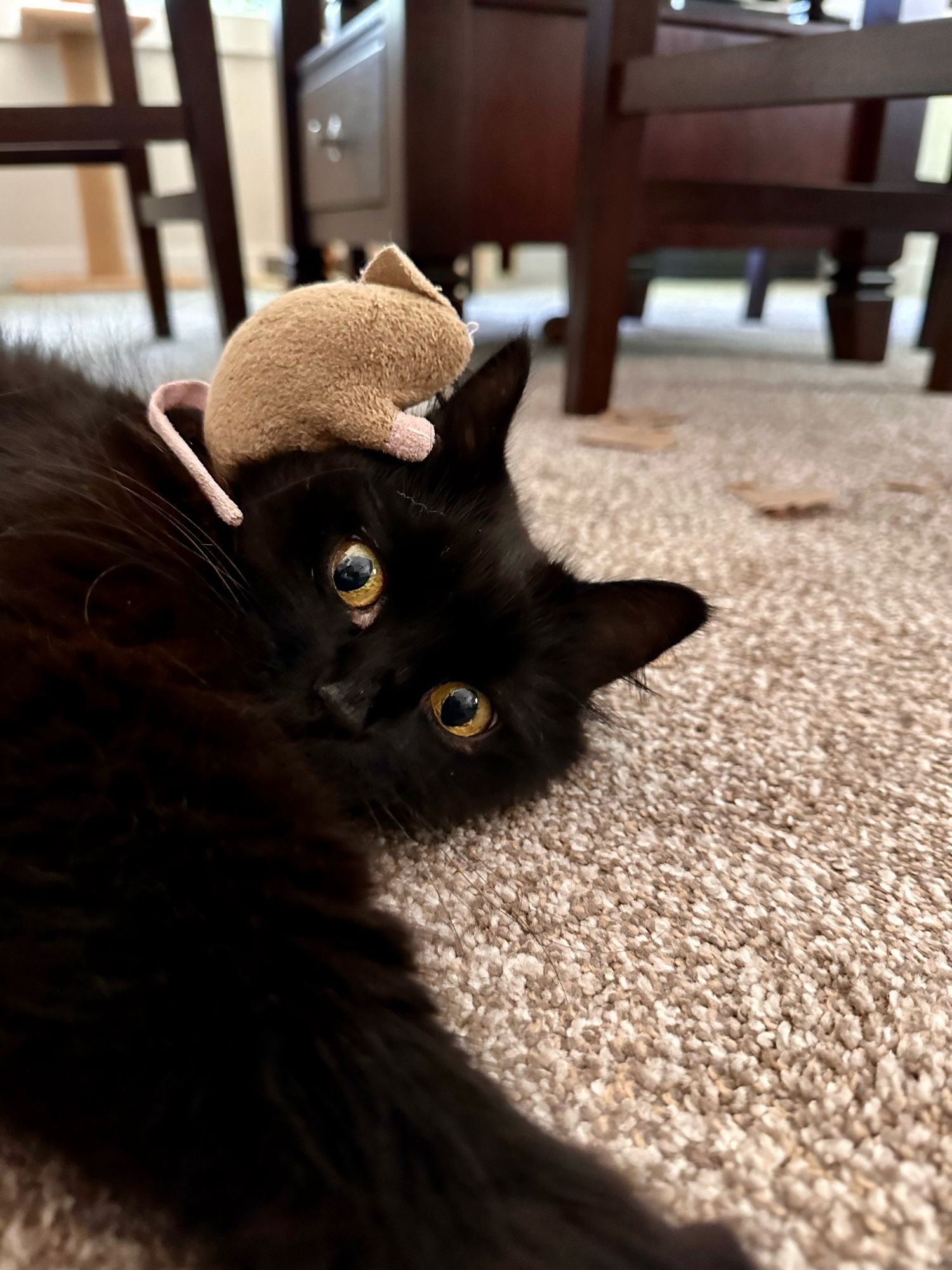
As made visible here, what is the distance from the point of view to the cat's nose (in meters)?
0.57

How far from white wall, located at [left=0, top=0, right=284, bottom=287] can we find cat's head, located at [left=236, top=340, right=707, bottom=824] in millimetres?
4701

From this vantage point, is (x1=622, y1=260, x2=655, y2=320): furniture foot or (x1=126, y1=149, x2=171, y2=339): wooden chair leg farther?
(x1=622, y1=260, x2=655, y2=320): furniture foot

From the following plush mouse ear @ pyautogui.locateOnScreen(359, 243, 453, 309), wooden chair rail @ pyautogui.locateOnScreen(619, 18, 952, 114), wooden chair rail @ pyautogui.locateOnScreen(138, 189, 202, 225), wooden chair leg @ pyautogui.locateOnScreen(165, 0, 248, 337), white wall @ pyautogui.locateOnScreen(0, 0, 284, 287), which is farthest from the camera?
white wall @ pyautogui.locateOnScreen(0, 0, 284, 287)

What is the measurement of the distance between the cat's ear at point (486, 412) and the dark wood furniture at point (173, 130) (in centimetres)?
171

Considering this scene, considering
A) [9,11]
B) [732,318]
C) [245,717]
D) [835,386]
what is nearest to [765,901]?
[245,717]

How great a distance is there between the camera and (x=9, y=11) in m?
4.09

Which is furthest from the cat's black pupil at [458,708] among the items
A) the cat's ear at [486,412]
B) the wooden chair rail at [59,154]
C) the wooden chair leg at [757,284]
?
the wooden chair leg at [757,284]

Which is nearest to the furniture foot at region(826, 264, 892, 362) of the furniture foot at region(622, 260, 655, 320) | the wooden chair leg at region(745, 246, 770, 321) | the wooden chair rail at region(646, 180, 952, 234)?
the wooden chair rail at region(646, 180, 952, 234)

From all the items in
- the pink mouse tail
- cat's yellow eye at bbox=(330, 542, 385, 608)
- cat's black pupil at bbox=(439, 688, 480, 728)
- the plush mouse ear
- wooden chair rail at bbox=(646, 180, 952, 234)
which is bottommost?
cat's black pupil at bbox=(439, 688, 480, 728)

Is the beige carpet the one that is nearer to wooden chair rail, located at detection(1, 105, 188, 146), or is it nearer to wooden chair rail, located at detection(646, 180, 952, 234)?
wooden chair rail, located at detection(646, 180, 952, 234)

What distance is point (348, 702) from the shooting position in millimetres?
572

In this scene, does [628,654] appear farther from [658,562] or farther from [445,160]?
[445,160]

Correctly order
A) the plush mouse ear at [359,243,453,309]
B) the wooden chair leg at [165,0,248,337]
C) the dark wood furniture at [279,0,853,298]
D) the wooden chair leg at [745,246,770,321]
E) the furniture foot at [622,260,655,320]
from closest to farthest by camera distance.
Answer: the plush mouse ear at [359,243,453,309] → the dark wood furniture at [279,0,853,298] → the wooden chair leg at [165,0,248,337] → the furniture foot at [622,260,655,320] → the wooden chair leg at [745,246,770,321]

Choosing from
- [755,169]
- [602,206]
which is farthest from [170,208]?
[755,169]
